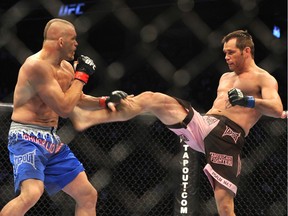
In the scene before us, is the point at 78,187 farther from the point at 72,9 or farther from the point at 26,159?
the point at 72,9

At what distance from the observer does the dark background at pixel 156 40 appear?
5207mm

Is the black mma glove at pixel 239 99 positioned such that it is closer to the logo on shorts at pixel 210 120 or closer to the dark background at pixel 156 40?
the logo on shorts at pixel 210 120

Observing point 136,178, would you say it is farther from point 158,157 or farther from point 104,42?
point 104,42

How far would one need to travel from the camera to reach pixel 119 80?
5426 mm

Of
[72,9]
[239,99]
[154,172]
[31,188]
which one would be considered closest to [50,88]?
[31,188]

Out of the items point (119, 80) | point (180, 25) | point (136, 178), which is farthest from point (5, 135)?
point (180, 25)

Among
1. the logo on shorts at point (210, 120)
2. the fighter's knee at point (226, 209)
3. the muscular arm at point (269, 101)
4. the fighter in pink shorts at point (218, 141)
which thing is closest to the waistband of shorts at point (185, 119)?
the fighter in pink shorts at point (218, 141)

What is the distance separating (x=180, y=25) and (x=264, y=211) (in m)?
2.58

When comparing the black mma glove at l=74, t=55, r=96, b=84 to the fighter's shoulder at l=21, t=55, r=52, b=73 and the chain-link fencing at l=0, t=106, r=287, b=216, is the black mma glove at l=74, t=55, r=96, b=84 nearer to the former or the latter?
the fighter's shoulder at l=21, t=55, r=52, b=73

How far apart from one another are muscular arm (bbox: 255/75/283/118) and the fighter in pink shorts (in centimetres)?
18

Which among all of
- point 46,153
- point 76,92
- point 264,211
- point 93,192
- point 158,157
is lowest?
point 264,211

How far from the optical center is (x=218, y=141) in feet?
8.82

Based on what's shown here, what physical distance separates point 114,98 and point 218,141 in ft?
1.95

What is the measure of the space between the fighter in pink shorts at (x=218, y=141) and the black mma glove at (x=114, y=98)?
33 cm
